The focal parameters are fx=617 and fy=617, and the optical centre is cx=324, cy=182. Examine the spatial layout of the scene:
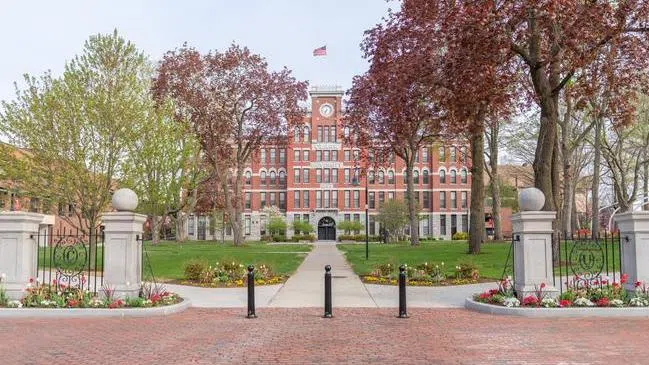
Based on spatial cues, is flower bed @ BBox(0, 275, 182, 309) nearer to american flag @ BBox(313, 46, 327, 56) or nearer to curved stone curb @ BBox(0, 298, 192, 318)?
curved stone curb @ BBox(0, 298, 192, 318)

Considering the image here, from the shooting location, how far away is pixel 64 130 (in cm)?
2198

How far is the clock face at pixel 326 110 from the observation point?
264 feet

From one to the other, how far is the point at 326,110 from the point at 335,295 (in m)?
67.2

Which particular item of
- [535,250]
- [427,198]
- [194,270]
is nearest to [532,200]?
[535,250]

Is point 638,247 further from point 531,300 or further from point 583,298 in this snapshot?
point 531,300

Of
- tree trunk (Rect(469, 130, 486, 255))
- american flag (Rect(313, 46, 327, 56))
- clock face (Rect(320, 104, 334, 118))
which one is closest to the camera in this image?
tree trunk (Rect(469, 130, 486, 255))

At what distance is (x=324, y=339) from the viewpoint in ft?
29.5

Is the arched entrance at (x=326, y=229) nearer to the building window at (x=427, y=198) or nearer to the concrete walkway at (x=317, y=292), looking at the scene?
the building window at (x=427, y=198)

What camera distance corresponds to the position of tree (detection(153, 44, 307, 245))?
1590 inches

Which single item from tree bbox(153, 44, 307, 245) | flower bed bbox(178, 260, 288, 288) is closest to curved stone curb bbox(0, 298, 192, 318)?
flower bed bbox(178, 260, 288, 288)

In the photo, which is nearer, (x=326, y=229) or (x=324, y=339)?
(x=324, y=339)

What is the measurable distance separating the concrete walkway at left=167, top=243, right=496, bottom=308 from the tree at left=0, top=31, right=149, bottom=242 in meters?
8.18

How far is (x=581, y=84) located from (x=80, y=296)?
48.5ft

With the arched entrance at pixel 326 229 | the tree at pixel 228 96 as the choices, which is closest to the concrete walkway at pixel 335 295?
the tree at pixel 228 96
